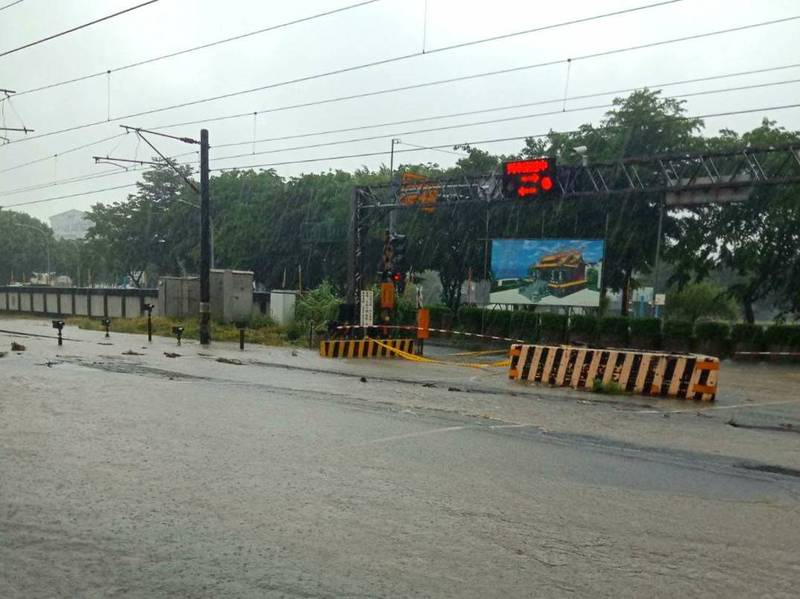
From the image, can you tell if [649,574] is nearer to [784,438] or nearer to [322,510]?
A: [322,510]

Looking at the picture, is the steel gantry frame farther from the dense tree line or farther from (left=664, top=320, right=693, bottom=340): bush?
(left=664, top=320, right=693, bottom=340): bush

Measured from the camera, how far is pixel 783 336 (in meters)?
27.1

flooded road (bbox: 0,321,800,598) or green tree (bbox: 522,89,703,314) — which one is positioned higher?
green tree (bbox: 522,89,703,314)

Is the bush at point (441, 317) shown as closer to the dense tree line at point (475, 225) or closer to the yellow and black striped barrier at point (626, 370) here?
the dense tree line at point (475, 225)

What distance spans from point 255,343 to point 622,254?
65.8ft

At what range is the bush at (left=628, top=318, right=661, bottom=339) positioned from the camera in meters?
28.9

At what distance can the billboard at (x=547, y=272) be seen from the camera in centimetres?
3155

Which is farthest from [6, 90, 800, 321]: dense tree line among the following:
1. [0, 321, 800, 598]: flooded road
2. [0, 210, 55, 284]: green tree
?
[0, 210, 55, 284]: green tree

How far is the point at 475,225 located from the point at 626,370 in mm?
29384

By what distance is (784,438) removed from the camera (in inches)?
414

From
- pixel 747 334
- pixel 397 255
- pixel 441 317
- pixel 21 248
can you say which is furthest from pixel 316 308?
pixel 21 248

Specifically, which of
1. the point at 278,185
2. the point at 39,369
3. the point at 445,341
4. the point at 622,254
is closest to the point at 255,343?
the point at 445,341

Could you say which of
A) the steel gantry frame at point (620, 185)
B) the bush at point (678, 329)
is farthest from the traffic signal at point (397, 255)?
the bush at point (678, 329)

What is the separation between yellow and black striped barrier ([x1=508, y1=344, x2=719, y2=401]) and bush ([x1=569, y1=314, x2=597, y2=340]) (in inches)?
561
